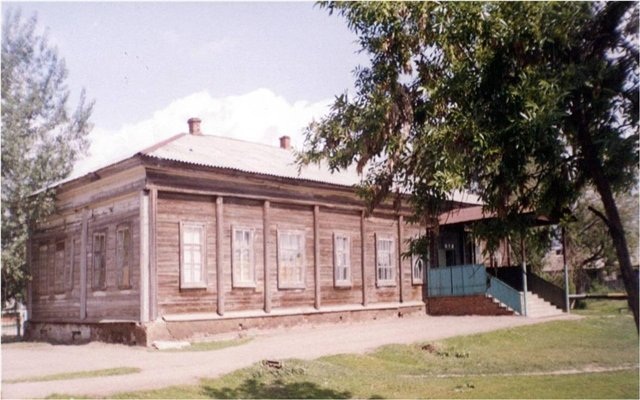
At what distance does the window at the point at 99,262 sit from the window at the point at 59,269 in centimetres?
256

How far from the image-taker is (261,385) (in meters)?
11.6

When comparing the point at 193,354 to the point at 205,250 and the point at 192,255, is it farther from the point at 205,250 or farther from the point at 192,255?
the point at 205,250

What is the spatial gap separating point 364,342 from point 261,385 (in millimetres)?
5594

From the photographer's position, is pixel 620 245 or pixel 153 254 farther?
pixel 153 254

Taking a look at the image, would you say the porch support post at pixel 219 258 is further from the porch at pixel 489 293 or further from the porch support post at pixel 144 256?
the porch at pixel 489 293

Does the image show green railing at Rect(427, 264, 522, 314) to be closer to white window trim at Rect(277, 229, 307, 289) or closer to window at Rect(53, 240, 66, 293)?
white window trim at Rect(277, 229, 307, 289)

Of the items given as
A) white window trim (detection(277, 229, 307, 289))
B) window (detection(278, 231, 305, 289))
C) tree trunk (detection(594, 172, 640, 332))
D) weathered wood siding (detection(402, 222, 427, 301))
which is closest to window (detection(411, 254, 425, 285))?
weathered wood siding (detection(402, 222, 427, 301))

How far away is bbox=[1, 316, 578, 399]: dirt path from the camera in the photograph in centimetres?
1095

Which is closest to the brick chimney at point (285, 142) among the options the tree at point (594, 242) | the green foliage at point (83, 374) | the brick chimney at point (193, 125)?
the brick chimney at point (193, 125)

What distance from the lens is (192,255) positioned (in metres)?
18.6

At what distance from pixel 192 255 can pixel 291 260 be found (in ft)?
13.6

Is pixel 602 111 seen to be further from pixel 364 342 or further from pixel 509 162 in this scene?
pixel 364 342

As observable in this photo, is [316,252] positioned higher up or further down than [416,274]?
higher up

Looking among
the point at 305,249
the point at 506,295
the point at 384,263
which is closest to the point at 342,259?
the point at 305,249
